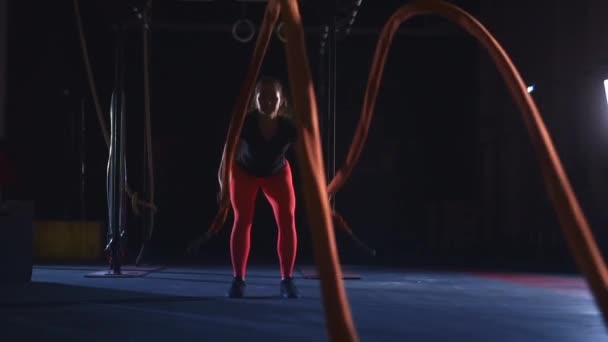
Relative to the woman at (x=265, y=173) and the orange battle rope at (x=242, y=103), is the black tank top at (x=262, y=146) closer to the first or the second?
the woman at (x=265, y=173)

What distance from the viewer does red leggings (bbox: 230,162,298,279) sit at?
462 centimetres

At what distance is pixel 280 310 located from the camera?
4.01 metres

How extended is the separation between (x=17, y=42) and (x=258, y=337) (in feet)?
26.3

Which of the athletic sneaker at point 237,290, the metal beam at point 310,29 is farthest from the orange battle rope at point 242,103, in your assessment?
the metal beam at point 310,29

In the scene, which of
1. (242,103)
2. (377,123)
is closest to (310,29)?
(377,123)

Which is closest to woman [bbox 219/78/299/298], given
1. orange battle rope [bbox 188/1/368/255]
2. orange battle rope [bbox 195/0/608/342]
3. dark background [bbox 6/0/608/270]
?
orange battle rope [bbox 188/1/368/255]

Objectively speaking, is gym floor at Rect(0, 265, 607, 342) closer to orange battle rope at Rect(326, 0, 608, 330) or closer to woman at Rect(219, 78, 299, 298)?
woman at Rect(219, 78, 299, 298)

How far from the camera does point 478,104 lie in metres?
11.9

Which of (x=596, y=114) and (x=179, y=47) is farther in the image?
(x=179, y=47)

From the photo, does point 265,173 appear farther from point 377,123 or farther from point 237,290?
point 377,123

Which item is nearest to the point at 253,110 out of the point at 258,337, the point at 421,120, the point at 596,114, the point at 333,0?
the point at 258,337

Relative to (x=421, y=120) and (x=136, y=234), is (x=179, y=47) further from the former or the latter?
(x=421, y=120)

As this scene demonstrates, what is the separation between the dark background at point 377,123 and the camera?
32.3 ft

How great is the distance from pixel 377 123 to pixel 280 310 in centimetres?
776
